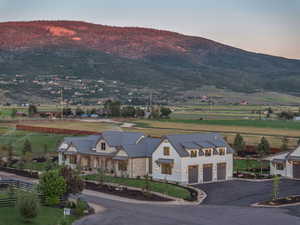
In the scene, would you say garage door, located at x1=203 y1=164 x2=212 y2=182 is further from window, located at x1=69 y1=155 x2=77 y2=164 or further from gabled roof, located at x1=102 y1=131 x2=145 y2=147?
window, located at x1=69 y1=155 x2=77 y2=164

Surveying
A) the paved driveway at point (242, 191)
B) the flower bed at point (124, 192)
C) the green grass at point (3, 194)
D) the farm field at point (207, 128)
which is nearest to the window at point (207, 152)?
the paved driveway at point (242, 191)

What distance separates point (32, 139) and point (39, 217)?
52.2 m

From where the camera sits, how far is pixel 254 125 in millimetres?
112625

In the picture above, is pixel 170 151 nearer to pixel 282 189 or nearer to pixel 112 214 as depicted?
pixel 282 189

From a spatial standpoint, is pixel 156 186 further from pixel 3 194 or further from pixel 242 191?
pixel 3 194

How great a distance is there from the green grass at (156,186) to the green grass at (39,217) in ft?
40.9

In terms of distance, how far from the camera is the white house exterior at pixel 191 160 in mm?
58844

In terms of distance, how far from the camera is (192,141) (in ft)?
201

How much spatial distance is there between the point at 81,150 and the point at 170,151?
1278cm

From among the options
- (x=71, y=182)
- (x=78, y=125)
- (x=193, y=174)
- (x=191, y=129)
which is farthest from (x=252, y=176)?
(x=78, y=125)

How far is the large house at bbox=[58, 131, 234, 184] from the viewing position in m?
59.2

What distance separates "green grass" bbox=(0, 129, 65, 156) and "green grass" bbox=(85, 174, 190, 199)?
70.1 ft

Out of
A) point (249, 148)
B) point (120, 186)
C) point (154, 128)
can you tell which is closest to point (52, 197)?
point (120, 186)

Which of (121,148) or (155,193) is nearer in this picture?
(155,193)
